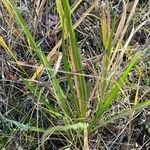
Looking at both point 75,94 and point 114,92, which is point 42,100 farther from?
point 114,92

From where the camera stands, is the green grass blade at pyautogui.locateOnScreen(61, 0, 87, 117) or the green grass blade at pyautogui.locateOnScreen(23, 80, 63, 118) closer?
the green grass blade at pyautogui.locateOnScreen(61, 0, 87, 117)

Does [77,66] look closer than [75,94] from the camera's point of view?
Yes

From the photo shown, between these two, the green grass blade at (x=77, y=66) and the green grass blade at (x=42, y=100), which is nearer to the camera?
the green grass blade at (x=77, y=66)

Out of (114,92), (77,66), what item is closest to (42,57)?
(77,66)

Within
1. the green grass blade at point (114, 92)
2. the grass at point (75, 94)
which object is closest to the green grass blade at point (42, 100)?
the grass at point (75, 94)

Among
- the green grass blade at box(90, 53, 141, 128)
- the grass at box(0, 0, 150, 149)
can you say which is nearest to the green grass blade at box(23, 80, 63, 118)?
the grass at box(0, 0, 150, 149)

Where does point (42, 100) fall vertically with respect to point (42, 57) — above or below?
below

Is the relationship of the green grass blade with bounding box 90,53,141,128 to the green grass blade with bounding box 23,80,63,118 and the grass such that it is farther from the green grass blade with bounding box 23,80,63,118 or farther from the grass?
the green grass blade with bounding box 23,80,63,118

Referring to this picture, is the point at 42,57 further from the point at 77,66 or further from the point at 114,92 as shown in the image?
the point at 114,92

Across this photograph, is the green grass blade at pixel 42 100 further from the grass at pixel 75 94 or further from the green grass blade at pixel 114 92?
the green grass blade at pixel 114 92

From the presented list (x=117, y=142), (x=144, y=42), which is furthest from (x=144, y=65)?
(x=117, y=142)

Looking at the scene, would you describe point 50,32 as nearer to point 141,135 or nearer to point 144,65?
point 144,65
